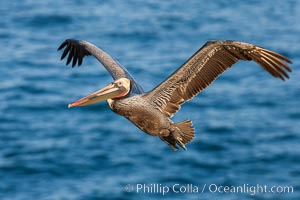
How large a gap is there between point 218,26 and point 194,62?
1757cm

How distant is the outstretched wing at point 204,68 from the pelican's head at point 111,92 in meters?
0.33

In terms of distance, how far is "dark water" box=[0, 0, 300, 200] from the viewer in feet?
68.1

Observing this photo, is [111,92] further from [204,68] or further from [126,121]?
[126,121]

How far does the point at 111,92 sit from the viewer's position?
11.2m

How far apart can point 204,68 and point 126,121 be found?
11.7m

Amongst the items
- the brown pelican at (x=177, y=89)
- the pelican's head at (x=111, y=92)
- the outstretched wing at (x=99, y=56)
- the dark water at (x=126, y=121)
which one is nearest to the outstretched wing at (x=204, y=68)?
the brown pelican at (x=177, y=89)

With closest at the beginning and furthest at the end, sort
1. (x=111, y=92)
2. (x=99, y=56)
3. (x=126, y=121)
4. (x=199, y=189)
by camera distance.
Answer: (x=111, y=92)
(x=99, y=56)
(x=199, y=189)
(x=126, y=121)

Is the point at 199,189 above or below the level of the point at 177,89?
below

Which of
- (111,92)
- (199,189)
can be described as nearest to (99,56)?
(111,92)

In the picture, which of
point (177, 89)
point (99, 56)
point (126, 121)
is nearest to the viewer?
point (177, 89)

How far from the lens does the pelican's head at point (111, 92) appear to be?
36.7ft

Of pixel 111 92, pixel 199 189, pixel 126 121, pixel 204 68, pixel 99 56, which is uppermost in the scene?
pixel 99 56

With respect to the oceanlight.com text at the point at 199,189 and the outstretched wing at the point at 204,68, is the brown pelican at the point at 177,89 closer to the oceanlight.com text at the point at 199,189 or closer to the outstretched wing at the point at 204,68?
the outstretched wing at the point at 204,68

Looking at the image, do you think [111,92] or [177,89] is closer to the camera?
[111,92]
